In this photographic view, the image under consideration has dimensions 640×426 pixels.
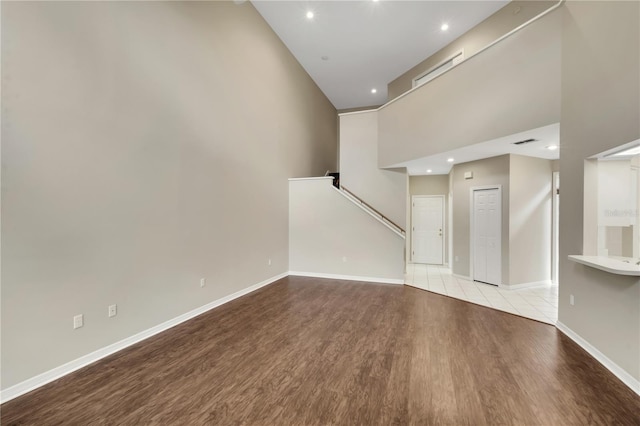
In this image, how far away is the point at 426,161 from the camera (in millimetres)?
5750

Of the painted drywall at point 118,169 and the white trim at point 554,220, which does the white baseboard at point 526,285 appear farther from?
the painted drywall at point 118,169

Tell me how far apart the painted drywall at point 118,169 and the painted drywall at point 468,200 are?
4794 mm

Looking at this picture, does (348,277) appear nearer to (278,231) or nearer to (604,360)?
(278,231)

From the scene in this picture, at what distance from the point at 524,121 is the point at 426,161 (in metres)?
2.19

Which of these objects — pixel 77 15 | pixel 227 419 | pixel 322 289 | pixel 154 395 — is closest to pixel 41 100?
pixel 77 15

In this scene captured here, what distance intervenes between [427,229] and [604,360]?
5.59 meters

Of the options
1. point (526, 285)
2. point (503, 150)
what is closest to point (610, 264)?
point (503, 150)

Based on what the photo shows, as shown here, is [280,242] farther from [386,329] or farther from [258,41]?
[258,41]

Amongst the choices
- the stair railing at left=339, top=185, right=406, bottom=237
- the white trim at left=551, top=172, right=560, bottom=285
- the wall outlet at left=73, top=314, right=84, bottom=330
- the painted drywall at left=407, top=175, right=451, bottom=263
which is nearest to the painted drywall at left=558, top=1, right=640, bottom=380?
the white trim at left=551, top=172, right=560, bottom=285

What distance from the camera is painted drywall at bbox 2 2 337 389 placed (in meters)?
2.11

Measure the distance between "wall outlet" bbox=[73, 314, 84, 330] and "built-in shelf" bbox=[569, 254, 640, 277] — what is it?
4879 mm

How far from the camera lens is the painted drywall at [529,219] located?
5.19m

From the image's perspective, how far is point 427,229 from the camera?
8.03 metres

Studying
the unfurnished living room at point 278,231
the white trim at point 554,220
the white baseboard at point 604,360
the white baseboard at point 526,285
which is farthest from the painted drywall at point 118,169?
the white trim at point 554,220
